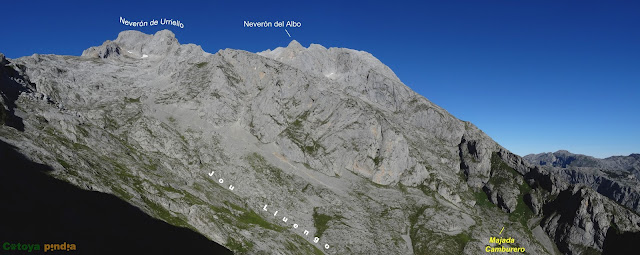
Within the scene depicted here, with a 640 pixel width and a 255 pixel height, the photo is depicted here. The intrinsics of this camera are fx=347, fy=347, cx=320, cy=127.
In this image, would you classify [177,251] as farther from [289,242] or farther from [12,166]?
[289,242]

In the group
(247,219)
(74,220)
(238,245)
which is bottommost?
(238,245)

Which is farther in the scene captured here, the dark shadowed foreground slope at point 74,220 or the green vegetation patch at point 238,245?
the green vegetation patch at point 238,245

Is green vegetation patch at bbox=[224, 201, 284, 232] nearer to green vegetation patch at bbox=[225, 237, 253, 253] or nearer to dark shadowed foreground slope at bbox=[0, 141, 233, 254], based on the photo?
green vegetation patch at bbox=[225, 237, 253, 253]

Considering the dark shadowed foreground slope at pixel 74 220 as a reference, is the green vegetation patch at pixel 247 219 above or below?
above

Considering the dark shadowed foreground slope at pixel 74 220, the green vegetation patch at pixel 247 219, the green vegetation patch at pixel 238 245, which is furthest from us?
the green vegetation patch at pixel 247 219

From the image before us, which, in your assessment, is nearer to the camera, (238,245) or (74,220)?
(74,220)

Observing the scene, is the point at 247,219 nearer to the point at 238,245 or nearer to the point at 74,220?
the point at 238,245

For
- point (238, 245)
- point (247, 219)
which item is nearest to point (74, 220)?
point (238, 245)

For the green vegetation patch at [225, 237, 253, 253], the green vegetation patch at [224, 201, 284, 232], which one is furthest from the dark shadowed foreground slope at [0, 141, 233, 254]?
the green vegetation patch at [224, 201, 284, 232]

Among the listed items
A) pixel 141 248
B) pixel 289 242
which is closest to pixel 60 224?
pixel 141 248

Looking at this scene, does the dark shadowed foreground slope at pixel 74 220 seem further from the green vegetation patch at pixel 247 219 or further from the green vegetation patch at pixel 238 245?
the green vegetation patch at pixel 247 219

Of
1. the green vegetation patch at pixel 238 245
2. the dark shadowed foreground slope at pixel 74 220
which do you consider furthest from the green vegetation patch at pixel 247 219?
the dark shadowed foreground slope at pixel 74 220
